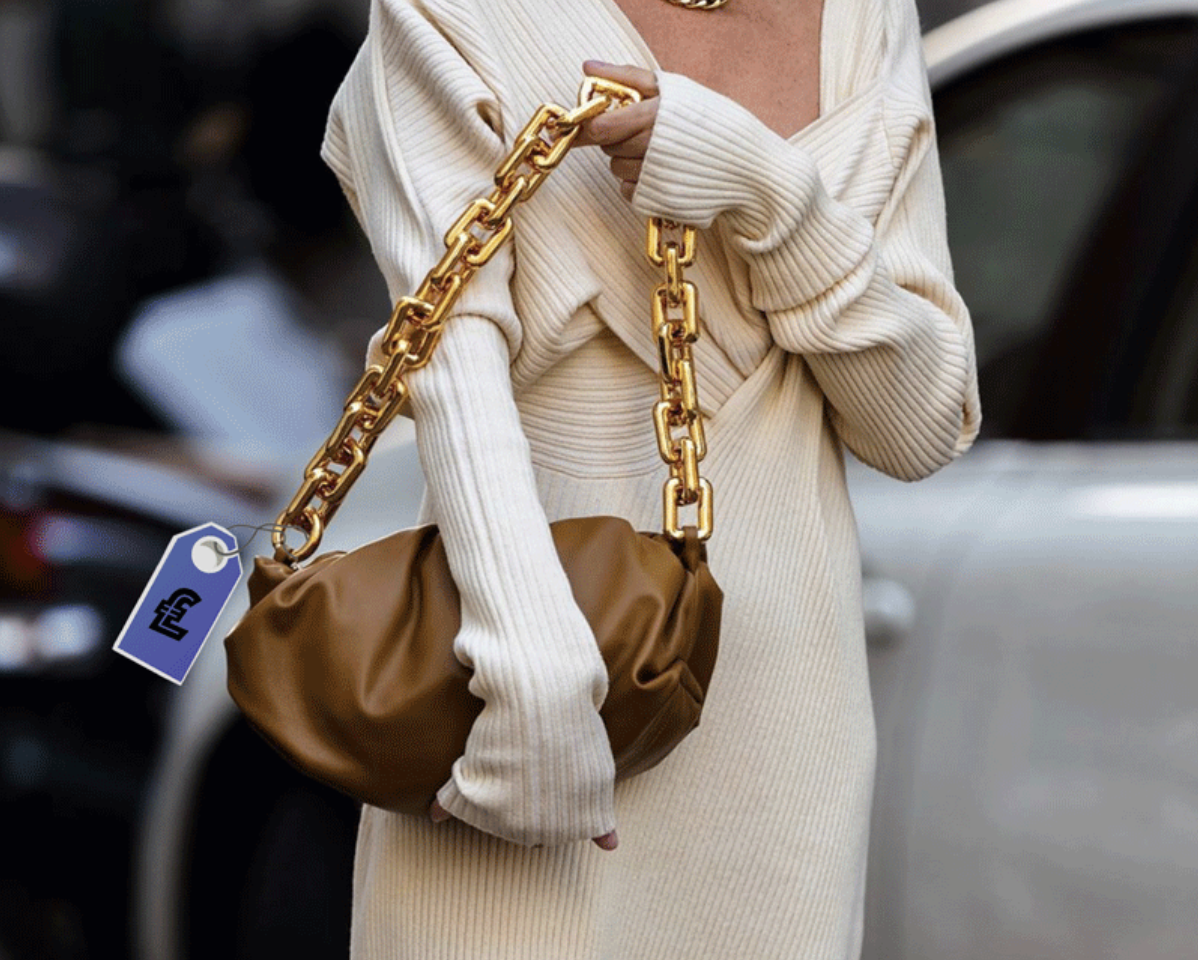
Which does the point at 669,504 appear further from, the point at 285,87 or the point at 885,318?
the point at 285,87

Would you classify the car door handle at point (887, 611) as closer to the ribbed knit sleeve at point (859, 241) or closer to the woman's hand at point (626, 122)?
the ribbed knit sleeve at point (859, 241)

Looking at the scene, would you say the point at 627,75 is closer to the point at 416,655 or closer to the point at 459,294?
the point at 459,294

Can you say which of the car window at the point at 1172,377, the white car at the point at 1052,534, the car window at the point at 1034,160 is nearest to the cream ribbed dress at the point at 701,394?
the white car at the point at 1052,534

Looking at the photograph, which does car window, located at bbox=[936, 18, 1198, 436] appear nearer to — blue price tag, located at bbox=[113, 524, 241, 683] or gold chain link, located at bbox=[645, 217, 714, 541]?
gold chain link, located at bbox=[645, 217, 714, 541]

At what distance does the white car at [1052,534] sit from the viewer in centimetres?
307

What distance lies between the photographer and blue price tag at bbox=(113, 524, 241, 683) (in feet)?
6.61

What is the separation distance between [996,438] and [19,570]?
1881 mm

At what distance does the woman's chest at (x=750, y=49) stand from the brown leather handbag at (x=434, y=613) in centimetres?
17

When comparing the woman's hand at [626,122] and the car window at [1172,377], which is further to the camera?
the car window at [1172,377]

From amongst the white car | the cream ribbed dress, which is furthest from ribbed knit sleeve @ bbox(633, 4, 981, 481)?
the white car

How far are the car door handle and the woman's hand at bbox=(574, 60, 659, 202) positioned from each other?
1339 mm

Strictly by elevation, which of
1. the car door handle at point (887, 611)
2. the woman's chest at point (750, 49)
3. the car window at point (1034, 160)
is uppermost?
the car window at point (1034, 160)

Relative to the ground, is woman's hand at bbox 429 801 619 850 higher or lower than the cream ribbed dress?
lower

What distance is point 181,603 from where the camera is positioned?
80.2 inches
